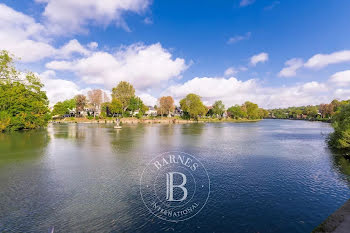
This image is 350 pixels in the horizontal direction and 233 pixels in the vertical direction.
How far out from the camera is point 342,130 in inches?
1210

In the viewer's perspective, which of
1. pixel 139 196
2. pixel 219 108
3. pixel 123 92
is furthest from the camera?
pixel 219 108

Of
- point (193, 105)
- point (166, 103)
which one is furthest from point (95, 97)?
point (193, 105)

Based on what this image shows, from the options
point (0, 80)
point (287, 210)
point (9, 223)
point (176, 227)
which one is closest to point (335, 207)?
point (287, 210)

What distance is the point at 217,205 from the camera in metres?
13.5

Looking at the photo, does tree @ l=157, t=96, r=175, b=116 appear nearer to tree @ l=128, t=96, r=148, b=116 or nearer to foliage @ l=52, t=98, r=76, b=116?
tree @ l=128, t=96, r=148, b=116

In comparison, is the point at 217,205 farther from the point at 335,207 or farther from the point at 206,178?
the point at 335,207

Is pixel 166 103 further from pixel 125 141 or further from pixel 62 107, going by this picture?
pixel 125 141

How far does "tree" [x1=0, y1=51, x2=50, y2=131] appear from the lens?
5678 centimetres

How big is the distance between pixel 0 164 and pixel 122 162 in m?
15.5

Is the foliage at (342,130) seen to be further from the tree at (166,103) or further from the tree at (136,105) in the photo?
Result: the tree at (136,105)

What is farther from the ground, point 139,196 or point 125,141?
point 125,141

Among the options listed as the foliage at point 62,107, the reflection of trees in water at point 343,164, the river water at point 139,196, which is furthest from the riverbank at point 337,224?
the foliage at point 62,107

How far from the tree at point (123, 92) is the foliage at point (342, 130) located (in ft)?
404

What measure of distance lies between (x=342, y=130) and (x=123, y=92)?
128336 mm
